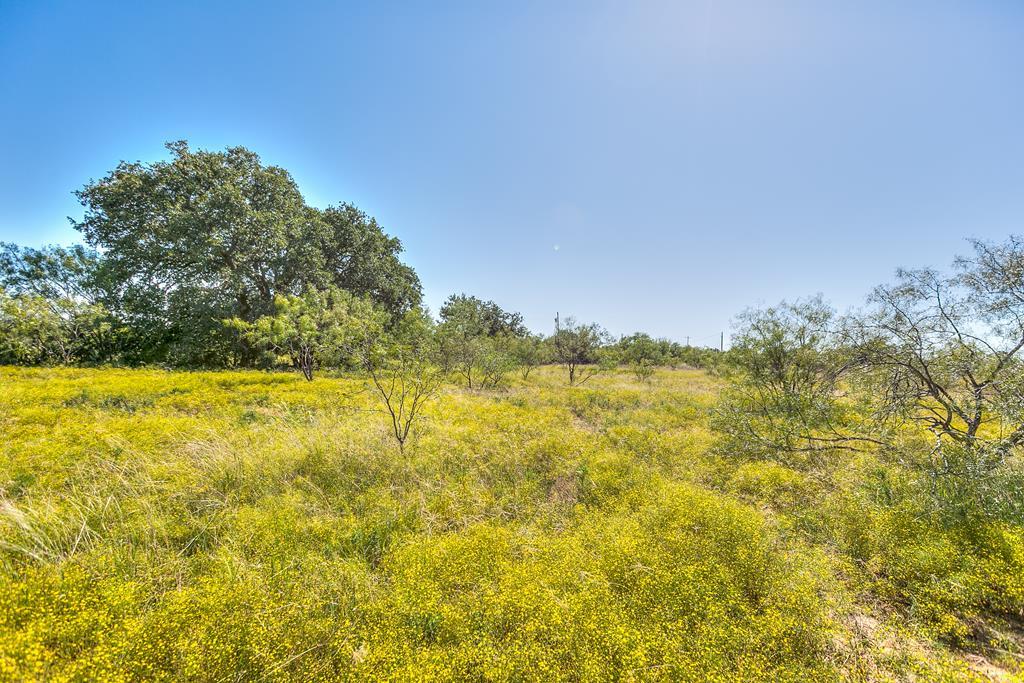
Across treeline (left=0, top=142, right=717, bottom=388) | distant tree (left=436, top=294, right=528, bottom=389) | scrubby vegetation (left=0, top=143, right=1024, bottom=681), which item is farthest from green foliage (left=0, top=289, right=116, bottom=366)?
distant tree (left=436, top=294, right=528, bottom=389)

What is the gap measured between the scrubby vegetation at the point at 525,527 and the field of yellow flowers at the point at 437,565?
3 cm

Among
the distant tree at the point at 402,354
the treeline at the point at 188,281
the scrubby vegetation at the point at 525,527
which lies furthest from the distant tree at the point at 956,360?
the treeline at the point at 188,281

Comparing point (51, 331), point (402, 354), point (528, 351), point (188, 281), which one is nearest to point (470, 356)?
point (528, 351)

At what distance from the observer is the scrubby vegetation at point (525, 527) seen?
271 cm

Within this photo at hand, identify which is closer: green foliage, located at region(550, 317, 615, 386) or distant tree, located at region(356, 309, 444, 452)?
distant tree, located at region(356, 309, 444, 452)

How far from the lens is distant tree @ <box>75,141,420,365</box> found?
17156 millimetres

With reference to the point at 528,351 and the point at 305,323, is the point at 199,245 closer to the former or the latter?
the point at 305,323

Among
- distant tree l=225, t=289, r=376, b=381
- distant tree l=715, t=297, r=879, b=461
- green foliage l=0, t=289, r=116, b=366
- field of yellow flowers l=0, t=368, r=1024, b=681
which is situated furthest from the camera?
green foliage l=0, t=289, r=116, b=366

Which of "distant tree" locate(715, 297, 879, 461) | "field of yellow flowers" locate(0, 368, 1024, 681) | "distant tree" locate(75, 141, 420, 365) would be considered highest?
"distant tree" locate(75, 141, 420, 365)

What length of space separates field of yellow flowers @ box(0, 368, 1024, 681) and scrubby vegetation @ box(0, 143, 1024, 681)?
0.09 feet

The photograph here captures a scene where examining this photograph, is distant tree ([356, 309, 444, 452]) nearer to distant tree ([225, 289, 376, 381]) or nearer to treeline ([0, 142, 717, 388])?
distant tree ([225, 289, 376, 381])

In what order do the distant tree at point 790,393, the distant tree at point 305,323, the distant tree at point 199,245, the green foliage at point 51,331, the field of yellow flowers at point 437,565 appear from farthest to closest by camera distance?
the distant tree at point 199,245 → the green foliage at point 51,331 → the distant tree at point 305,323 → the distant tree at point 790,393 → the field of yellow flowers at point 437,565

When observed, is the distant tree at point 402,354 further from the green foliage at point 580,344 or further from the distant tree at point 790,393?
the green foliage at point 580,344

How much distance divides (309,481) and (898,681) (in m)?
7.12
